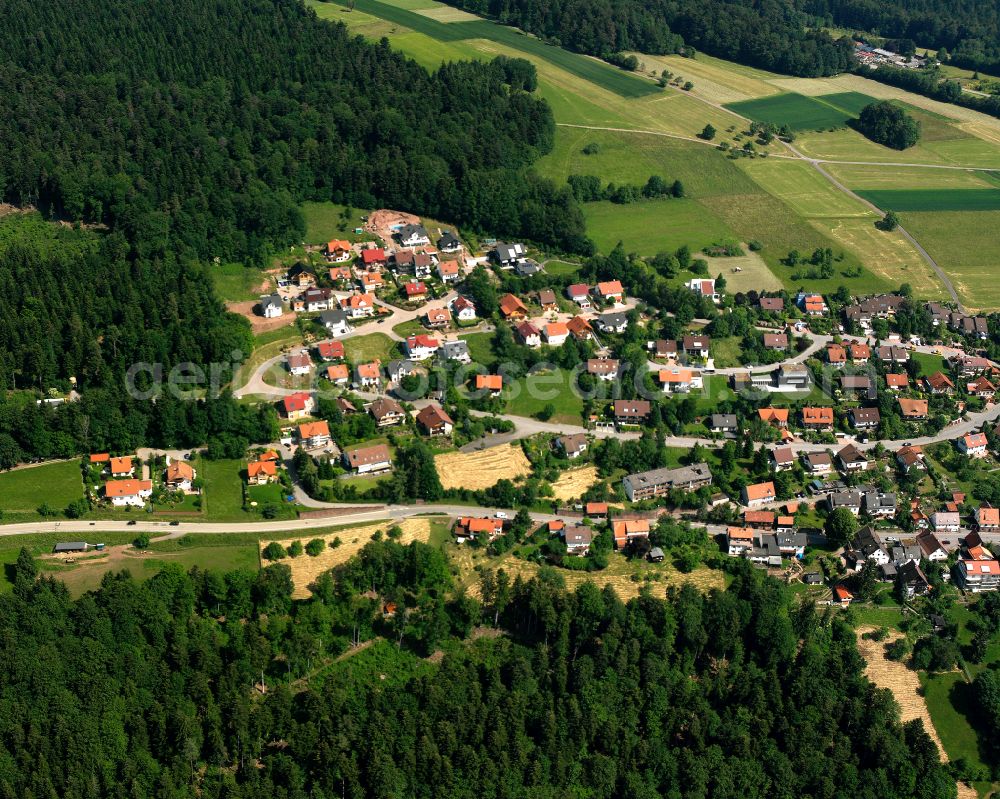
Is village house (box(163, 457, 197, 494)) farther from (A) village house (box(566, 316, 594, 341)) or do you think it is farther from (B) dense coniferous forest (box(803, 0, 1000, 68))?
(B) dense coniferous forest (box(803, 0, 1000, 68))

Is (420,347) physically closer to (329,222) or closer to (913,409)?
(329,222)

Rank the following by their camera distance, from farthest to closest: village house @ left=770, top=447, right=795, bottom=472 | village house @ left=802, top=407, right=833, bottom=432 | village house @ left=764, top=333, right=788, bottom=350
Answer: village house @ left=764, top=333, right=788, bottom=350, village house @ left=802, top=407, right=833, bottom=432, village house @ left=770, top=447, right=795, bottom=472

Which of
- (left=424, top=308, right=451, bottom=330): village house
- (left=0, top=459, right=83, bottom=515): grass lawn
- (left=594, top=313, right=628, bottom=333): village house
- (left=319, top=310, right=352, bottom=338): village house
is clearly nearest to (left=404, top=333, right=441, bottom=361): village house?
(left=424, top=308, right=451, bottom=330): village house

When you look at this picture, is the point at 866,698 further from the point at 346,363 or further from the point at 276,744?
the point at 346,363

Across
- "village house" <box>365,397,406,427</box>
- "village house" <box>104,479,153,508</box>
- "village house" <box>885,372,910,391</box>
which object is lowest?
"village house" <box>104,479,153,508</box>

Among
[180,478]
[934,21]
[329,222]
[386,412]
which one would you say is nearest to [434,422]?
[386,412]

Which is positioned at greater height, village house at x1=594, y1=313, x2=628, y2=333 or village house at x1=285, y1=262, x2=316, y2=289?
village house at x1=594, y1=313, x2=628, y2=333
